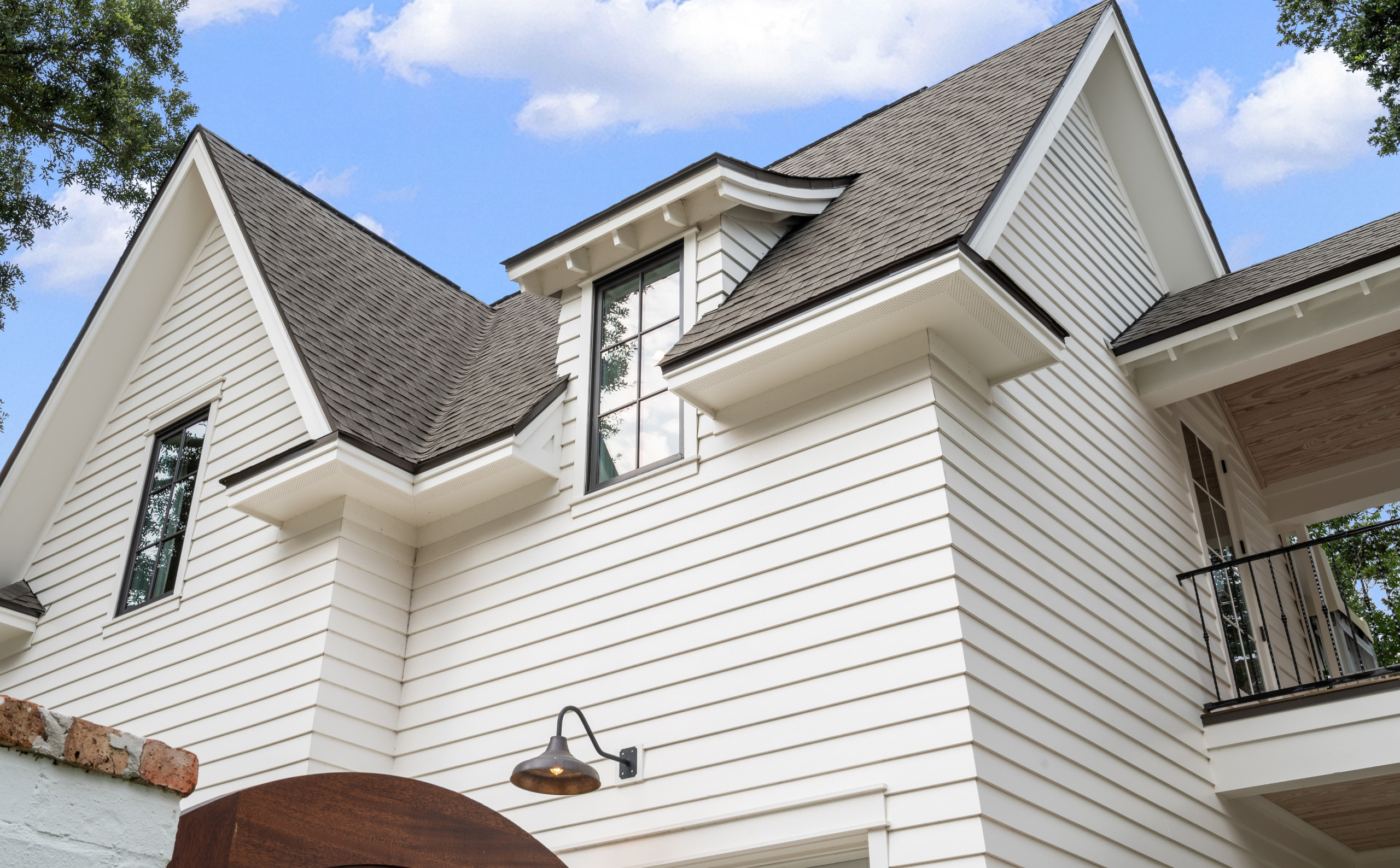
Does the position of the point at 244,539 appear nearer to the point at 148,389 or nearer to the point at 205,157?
the point at 148,389

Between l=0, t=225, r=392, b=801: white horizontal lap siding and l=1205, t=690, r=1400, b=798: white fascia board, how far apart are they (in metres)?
5.41

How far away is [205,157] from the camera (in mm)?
10516

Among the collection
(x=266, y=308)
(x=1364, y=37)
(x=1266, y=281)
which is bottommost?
(x=1266, y=281)

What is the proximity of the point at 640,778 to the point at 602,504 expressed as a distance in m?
1.78

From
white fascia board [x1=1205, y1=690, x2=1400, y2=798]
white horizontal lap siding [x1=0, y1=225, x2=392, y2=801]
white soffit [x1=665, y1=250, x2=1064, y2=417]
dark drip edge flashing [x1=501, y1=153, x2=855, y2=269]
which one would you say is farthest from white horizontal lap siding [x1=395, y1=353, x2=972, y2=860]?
white fascia board [x1=1205, y1=690, x2=1400, y2=798]

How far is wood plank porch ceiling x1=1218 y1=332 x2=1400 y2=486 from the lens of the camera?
9281mm

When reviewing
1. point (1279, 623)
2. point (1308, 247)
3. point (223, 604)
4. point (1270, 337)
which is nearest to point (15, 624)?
point (223, 604)

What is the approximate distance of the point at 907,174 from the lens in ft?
26.7

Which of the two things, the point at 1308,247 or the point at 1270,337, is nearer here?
the point at 1270,337

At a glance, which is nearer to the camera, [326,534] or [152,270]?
[326,534]

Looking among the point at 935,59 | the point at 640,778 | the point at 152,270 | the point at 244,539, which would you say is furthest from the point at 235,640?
the point at 935,59

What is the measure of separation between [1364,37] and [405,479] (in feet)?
40.5

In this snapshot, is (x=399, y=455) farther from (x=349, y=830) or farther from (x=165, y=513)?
(x=349, y=830)

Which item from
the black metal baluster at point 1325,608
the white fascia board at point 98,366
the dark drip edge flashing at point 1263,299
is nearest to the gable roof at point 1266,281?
the dark drip edge flashing at point 1263,299
